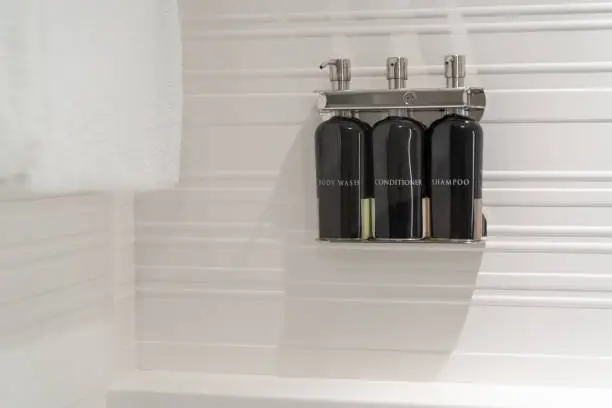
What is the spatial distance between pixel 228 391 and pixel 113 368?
20cm

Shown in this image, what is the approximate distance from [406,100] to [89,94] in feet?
1.62

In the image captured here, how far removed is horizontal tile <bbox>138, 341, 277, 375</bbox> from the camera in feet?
4.10

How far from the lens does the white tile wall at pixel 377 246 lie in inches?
45.8

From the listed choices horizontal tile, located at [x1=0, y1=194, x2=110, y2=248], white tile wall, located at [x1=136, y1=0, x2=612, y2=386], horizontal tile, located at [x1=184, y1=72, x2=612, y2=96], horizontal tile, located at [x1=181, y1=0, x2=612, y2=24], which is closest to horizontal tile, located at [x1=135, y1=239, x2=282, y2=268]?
white tile wall, located at [x1=136, y1=0, x2=612, y2=386]

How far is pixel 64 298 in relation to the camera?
106 centimetres

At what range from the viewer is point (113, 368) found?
121cm

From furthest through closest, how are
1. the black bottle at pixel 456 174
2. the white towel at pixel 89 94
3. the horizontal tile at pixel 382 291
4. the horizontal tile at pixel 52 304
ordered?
the horizontal tile at pixel 382 291
the black bottle at pixel 456 174
the horizontal tile at pixel 52 304
the white towel at pixel 89 94

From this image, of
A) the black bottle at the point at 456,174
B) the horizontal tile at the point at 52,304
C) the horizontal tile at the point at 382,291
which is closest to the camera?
the horizontal tile at the point at 52,304

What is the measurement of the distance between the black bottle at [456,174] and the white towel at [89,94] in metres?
0.39

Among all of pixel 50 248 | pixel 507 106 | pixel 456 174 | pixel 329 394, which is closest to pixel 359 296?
pixel 329 394

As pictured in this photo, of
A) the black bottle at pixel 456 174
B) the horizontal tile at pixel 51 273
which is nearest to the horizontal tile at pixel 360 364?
the black bottle at pixel 456 174

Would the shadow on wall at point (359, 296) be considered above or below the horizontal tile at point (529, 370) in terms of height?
above

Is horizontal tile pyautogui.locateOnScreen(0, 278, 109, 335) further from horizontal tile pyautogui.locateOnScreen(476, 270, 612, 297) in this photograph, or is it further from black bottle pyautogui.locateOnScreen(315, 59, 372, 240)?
horizontal tile pyautogui.locateOnScreen(476, 270, 612, 297)

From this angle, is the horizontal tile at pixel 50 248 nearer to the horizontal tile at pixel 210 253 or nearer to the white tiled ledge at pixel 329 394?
the horizontal tile at pixel 210 253
